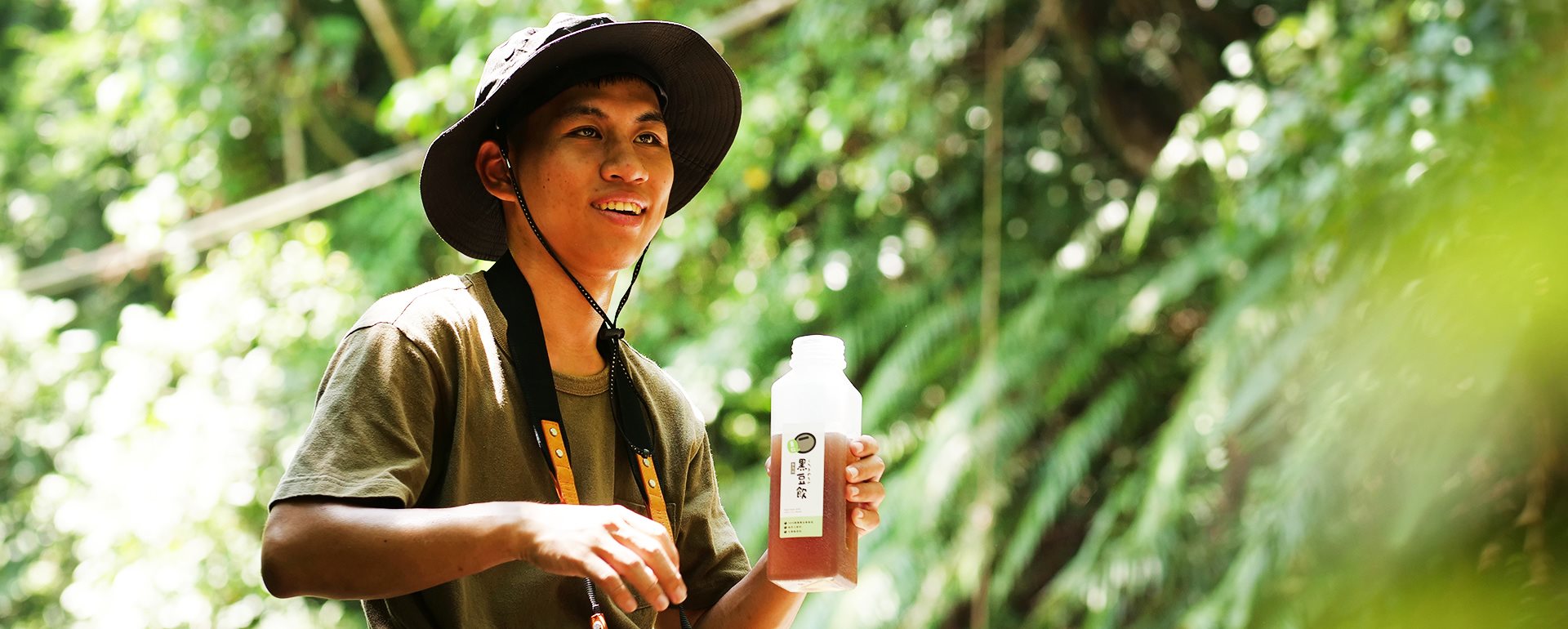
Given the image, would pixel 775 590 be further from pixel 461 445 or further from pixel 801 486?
pixel 461 445

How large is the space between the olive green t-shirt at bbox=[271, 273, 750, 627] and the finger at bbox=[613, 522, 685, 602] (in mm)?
275

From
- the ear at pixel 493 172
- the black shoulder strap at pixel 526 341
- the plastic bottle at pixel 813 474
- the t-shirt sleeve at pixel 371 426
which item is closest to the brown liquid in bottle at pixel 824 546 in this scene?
the plastic bottle at pixel 813 474

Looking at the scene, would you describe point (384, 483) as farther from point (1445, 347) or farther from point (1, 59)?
point (1, 59)

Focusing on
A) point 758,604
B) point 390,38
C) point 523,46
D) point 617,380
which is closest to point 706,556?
point 758,604

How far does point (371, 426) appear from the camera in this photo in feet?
5.23

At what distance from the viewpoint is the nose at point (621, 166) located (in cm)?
186

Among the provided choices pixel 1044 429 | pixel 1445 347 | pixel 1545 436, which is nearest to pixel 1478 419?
pixel 1545 436

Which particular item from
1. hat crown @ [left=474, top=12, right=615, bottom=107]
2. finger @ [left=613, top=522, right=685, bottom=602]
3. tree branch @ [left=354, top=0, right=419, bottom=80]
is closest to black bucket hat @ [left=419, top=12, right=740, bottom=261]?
hat crown @ [left=474, top=12, right=615, bottom=107]

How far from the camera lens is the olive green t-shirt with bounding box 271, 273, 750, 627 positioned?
157 cm

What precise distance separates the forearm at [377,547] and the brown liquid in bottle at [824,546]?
336 mm

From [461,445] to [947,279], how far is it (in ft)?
14.2

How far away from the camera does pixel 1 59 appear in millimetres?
9641

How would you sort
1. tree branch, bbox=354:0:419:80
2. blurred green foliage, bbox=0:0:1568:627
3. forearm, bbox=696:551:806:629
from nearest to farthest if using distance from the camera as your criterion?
forearm, bbox=696:551:806:629 < blurred green foliage, bbox=0:0:1568:627 < tree branch, bbox=354:0:419:80

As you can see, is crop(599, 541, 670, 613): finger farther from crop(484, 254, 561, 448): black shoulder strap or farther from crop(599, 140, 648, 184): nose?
crop(599, 140, 648, 184): nose
